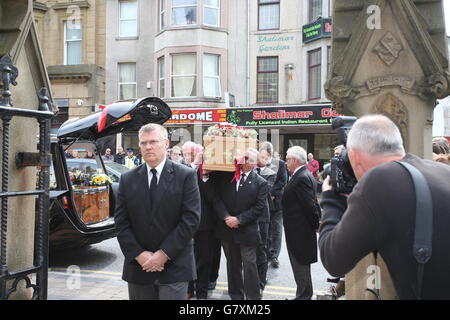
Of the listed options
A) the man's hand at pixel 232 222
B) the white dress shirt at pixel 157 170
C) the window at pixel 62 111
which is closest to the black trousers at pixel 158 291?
the white dress shirt at pixel 157 170

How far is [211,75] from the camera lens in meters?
20.2

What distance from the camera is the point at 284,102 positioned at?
63.9ft

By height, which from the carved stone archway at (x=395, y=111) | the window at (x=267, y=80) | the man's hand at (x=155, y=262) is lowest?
the man's hand at (x=155, y=262)

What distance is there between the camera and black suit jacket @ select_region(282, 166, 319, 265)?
500cm

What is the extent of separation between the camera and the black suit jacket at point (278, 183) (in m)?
7.36

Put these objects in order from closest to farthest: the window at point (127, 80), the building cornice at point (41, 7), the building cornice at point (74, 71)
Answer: the building cornice at point (41, 7) → the building cornice at point (74, 71) → the window at point (127, 80)

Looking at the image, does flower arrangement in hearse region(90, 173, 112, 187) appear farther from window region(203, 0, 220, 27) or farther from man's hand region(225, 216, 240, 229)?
window region(203, 0, 220, 27)

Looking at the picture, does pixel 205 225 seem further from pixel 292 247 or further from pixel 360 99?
pixel 360 99

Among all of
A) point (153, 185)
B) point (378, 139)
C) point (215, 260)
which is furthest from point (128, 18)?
point (378, 139)

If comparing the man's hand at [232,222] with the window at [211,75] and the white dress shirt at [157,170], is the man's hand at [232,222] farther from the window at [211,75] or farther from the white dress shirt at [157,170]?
the window at [211,75]

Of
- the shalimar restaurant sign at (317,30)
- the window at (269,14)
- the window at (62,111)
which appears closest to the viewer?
the shalimar restaurant sign at (317,30)

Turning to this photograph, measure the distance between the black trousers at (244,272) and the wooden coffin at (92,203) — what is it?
300cm
